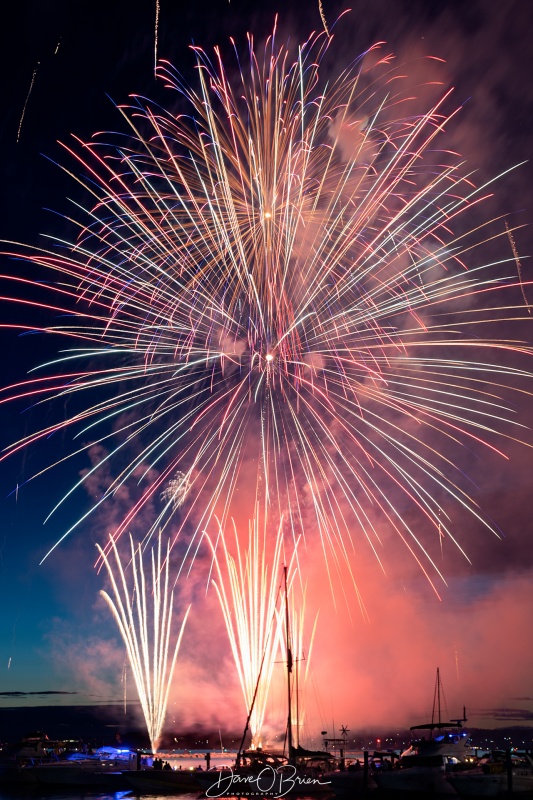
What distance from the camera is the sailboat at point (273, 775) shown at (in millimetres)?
39250

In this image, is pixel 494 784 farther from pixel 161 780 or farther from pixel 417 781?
pixel 161 780

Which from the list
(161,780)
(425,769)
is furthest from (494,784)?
(161,780)

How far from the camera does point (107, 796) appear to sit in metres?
46.9

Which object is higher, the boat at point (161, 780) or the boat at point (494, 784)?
the boat at point (161, 780)

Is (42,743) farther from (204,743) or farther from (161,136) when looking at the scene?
(204,743)

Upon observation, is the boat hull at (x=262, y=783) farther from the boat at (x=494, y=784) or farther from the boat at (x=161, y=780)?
the boat at (x=494, y=784)

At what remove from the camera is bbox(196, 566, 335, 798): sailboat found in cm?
3925

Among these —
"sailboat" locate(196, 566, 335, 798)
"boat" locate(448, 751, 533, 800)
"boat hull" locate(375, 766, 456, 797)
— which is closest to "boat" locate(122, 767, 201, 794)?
"sailboat" locate(196, 566, 335, 798)

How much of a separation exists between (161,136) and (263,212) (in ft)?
14.7

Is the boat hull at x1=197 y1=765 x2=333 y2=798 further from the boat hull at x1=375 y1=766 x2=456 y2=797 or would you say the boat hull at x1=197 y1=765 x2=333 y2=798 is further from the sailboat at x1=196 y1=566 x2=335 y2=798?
the boat hull at x1=375 y1=766 x2=456 y2=797
